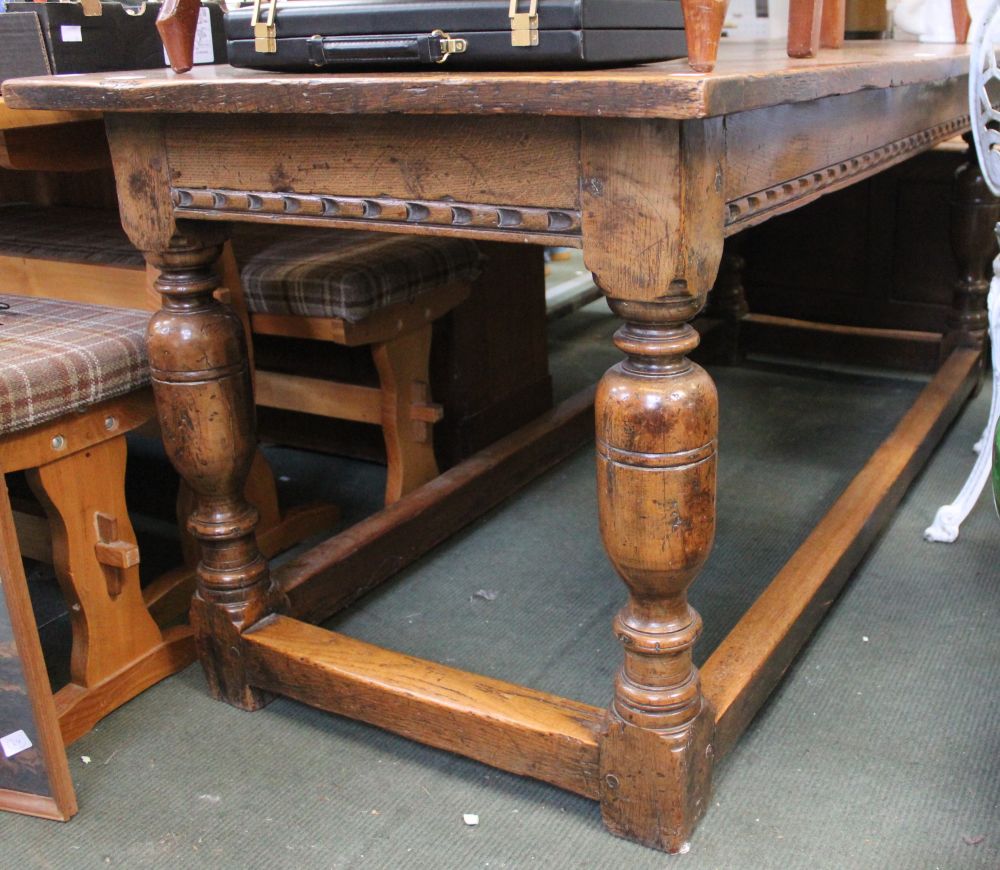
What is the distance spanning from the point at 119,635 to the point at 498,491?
2.61 ft

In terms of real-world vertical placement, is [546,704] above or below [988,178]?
below

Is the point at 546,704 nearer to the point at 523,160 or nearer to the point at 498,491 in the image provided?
the point at 523,160

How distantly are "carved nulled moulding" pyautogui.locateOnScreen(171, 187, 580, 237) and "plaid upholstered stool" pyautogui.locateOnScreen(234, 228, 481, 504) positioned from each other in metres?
0.48

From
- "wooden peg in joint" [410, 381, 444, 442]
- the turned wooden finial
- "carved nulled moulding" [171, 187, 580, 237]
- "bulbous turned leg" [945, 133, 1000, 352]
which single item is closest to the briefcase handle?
"carved nulled moulding" [171, 187, 580, 237]

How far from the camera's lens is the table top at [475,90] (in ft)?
2.83

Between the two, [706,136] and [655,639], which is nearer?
[706,136]

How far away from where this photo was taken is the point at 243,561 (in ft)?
4.80

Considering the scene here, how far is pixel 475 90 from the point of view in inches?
36.7

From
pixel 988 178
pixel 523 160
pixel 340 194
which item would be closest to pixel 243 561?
pixel 340 194

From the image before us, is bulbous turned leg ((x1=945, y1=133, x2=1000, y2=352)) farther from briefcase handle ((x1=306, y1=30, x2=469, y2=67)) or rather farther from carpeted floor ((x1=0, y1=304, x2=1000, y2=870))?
briefcase handle ((x1=306, y1=30, x2=469, y2=67))

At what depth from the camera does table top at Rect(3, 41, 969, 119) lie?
0.86 metres

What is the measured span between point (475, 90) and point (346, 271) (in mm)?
812

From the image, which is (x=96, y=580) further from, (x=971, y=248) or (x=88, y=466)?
(x=971, y=248)

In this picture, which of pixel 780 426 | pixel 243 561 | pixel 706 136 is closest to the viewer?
pixel 706 136
